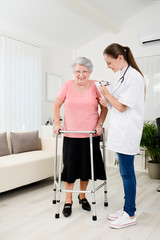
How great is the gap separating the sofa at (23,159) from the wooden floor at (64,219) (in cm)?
17

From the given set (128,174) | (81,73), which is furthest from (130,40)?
(128,174)

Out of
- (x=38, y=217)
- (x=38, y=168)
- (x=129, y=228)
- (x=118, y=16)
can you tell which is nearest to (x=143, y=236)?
(x=129, y=228)

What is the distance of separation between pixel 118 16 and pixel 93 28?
54cm

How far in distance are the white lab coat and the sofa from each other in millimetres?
1428

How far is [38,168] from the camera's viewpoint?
Answer: 3.12 m

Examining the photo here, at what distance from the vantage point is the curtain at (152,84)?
4.55 meters

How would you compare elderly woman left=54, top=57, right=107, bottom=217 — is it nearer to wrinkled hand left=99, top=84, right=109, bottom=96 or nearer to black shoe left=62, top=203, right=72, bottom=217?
black shoe left=62, top=203, right=72, bottom=217

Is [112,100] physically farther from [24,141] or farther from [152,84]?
[152,84]

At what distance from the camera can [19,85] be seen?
4297 millimetres

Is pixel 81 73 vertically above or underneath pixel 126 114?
above

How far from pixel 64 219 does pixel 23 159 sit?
3.78 ft

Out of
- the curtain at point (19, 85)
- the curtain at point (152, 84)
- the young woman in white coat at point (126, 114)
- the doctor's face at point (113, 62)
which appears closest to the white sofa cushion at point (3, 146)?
the curtain at point (19, 85)

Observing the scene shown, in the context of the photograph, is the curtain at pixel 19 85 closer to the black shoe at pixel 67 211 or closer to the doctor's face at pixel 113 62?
the black shoe at pixel 67 211

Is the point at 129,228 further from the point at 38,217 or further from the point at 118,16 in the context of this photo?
the point at 118,16
